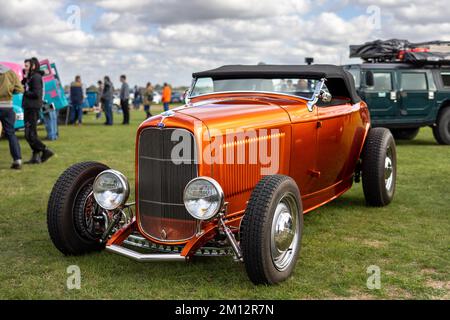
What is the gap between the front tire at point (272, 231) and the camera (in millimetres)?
3799

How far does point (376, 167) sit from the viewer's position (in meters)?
6.31

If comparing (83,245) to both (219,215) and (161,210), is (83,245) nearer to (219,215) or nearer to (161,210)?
(161,210)

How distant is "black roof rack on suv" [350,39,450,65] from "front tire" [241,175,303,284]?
392 inches

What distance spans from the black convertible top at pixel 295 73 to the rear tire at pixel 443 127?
25.6 feet

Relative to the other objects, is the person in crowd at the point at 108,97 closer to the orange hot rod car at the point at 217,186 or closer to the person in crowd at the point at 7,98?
the person in crowd at the point at 7,98

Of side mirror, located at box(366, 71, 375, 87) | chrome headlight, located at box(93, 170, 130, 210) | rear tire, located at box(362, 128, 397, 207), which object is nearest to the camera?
chrome headlight, located at box(93, 170, 130, 210)

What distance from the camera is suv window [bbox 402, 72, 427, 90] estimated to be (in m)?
13.1

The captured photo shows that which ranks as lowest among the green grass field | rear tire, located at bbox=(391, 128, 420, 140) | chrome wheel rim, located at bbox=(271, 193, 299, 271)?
the green grass field

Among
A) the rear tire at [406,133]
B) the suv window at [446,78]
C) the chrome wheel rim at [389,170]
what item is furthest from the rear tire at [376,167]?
the rear tire at [406,133]

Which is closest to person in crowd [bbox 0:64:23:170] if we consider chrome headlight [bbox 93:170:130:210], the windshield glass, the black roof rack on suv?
the windshield glass

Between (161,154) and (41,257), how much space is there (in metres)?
1.46

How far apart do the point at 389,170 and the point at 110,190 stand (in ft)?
12.4

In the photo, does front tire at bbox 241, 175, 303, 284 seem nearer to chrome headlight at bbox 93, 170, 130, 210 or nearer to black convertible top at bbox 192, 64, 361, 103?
chrome headlight at bbox 93, 170, 130, 210
